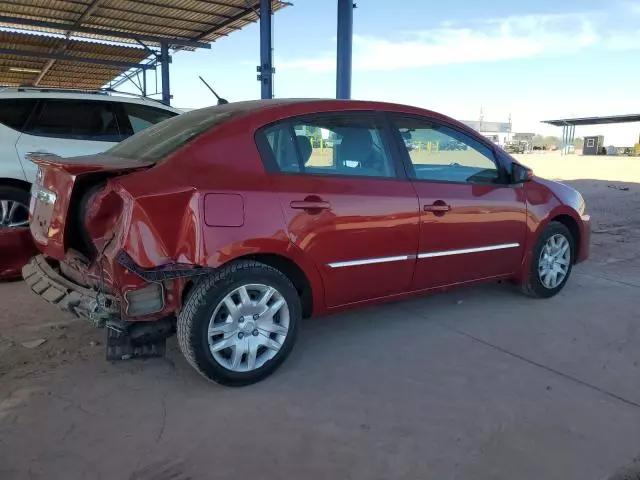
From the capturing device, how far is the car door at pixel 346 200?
10.6 ft

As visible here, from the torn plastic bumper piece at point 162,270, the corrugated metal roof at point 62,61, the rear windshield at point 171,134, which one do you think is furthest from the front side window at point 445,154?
the corrugated metal roof at point 62,61

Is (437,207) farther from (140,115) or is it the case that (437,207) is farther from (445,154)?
(140,115)

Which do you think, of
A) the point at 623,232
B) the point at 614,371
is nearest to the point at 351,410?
the point at 614,371

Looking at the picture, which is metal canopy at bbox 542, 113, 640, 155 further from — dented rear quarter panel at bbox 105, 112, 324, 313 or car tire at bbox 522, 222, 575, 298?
dented rear quarter panel at bbox 105, 112, 324, 313

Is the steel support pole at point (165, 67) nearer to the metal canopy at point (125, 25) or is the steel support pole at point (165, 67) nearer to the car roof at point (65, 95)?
the metal canopy at point (125, 25)

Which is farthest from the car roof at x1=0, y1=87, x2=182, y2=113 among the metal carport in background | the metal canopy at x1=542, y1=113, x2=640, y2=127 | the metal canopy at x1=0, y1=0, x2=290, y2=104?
the metal canopy at x1=542, y1=113, x2=640, y2=127

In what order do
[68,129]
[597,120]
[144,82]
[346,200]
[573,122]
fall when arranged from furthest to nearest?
1. [573,122]
2. [597,120]
3. [144,82]
4. [68,129]
5. [346,200]

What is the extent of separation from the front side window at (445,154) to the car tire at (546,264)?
0.77 metres

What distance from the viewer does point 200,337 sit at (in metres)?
2.91

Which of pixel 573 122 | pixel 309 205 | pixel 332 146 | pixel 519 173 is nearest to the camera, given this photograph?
pixel 309 205

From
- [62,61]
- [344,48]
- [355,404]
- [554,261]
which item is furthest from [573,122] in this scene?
[355,404]

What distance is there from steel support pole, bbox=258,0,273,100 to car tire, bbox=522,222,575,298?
6.61 meters

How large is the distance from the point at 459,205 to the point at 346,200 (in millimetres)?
1020

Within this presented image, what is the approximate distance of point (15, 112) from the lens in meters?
5.43
